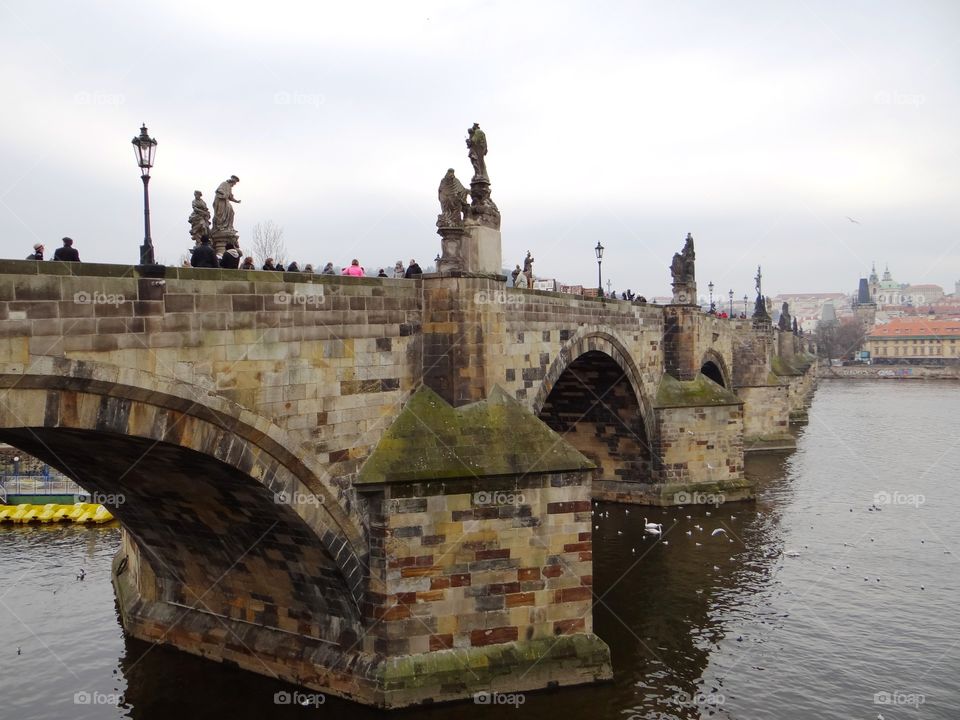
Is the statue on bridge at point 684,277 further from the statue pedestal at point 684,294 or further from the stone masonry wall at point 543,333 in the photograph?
the stone masonry wall at point 543,333

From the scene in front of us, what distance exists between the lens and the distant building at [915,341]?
5433 inches

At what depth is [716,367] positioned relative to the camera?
4119 centimetres

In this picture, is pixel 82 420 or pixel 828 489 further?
pixel 828 489

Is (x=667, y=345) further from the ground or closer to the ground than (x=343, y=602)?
further from the ground

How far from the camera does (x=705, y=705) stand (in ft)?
47.0

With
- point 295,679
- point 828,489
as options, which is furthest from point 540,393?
point 828,489

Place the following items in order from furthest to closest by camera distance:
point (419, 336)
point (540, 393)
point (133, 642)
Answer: point (540, 393), point (133, 642), point (419, 336)

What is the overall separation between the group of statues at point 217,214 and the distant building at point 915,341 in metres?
141

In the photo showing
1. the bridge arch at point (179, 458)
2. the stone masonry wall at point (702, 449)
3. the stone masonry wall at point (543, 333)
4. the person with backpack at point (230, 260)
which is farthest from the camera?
the stone masonry wall at point (702, 449)

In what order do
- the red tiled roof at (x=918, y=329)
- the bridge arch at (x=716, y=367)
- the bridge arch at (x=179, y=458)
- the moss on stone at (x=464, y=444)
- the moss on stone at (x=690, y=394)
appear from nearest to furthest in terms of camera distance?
1. the bridge arch at (x=179, y=458)
2. the moss on stone at (x=464, y=444)
3. the moss on stone at (x=690, y=394)
4. the bridge arch at (x=716, y=367)
5. the red tiled roof at (x=918, y=329)

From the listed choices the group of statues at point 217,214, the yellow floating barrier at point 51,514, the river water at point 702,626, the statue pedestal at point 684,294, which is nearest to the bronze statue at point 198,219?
the group of statues at point 217,214

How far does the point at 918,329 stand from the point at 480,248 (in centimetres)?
14550

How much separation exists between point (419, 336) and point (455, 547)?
12.0 feet

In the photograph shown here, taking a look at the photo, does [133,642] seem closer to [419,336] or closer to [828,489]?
[419,336]
